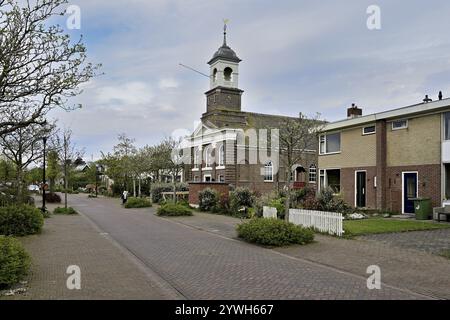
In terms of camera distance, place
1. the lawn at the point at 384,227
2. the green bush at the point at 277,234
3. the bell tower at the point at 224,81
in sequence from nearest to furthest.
→ the green bush at the point at 277,234 < the lawn at the point at 384,227 < the bell tower at the point at 224,81

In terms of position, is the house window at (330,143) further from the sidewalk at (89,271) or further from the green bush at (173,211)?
the sidewalk at (89,271)

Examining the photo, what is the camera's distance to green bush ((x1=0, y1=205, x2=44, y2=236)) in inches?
639

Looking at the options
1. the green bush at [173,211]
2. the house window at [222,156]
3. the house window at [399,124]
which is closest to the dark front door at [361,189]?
the house window at [399,124]

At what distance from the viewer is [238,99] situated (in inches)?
2201

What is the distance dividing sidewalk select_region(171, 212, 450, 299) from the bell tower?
4066cm

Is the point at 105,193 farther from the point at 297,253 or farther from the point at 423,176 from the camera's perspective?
the point at 297,253

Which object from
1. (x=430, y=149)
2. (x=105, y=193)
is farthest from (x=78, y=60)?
(x=105, y=193)

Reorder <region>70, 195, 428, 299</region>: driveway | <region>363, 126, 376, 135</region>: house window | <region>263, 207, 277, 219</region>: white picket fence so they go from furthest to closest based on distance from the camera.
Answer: <region>363, 126, 376, 135</region>: house window < <region>263, 207, 277, 219</region>: white picket fence < <region>70, 195, 428, 299</region>: driveway

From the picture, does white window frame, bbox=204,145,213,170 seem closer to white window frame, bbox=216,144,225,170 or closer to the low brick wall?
white window frame, bbox=216,144,225,170

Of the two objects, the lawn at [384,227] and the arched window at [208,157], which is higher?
the arched window at [208,157]

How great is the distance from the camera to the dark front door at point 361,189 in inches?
1032

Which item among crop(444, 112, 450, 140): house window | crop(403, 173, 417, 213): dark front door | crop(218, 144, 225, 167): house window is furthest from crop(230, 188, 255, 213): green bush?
crop(218, 144, 225, 167): house window

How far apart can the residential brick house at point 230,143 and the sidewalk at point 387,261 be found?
3144 centimetres

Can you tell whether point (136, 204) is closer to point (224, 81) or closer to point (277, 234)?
point (277, 234)
